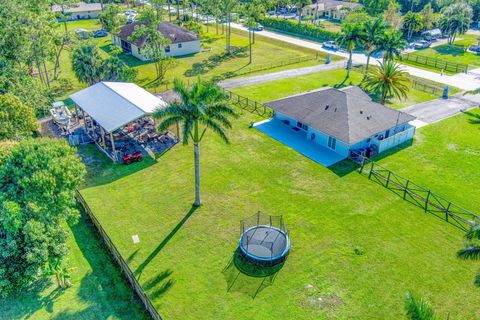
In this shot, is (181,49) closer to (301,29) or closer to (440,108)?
(301,29)

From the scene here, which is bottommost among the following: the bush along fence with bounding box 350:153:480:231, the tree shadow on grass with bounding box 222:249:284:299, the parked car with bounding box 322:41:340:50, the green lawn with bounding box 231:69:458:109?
the tree shadow on grass with bounding box 222:249:284:299

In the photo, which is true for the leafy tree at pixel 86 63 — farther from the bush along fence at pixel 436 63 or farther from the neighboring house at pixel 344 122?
the bush along fence at pixel 436 63

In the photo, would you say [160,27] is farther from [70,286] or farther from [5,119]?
[70,286]

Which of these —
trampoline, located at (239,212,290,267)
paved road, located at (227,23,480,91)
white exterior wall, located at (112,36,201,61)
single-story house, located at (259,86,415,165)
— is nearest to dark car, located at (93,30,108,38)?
white exterior wall, located at (112,36,201,61)

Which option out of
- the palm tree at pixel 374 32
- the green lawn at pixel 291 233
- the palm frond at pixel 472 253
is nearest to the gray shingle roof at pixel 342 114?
the green lawn at pixel 291 233

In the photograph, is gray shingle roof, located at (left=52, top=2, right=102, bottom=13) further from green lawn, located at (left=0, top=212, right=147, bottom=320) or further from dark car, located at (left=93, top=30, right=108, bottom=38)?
green lawn, located at (left=0, top=212, right=147, bottom=320)

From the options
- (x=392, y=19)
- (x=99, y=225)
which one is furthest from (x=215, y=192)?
(x=392, y=19)

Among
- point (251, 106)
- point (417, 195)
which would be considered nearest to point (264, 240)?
point (417, 195)
